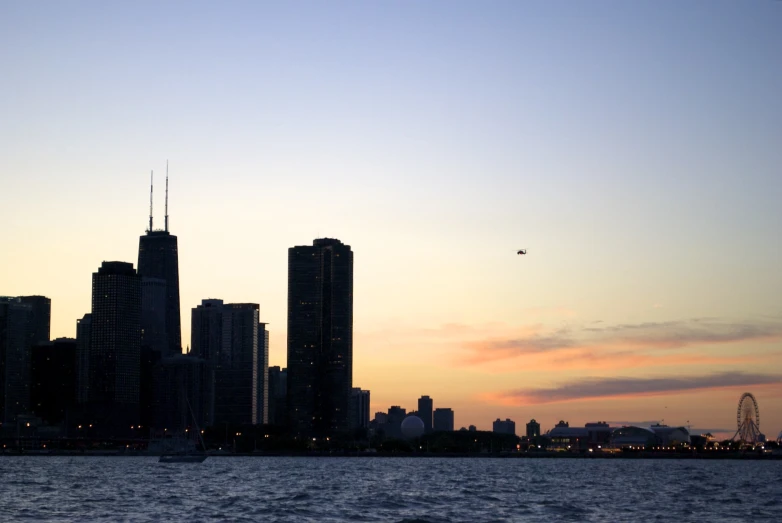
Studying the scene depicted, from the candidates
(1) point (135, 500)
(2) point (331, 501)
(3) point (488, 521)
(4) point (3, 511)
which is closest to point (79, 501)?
(1) point (135, 500)

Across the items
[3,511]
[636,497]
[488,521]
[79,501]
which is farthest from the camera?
[636,497]

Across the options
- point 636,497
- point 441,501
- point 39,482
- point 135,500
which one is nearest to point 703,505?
point 636,497

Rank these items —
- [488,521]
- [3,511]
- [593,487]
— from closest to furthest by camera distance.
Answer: [488,521]
[3,511]
[593,487]

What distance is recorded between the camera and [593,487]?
15625 centimetres

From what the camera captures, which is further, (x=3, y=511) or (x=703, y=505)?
(x=703, y=505)

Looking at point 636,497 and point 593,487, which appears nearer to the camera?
point 636,497

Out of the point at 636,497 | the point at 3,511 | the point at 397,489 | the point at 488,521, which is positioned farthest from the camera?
the point at 397,489

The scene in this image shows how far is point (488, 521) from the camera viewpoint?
94.0 meters

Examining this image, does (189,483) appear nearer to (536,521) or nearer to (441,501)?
(441,501)

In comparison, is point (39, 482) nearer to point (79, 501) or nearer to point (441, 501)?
point (79, 501)

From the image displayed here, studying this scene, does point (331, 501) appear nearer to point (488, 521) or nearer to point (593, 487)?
point (488, 521)

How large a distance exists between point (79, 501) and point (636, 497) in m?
65.8

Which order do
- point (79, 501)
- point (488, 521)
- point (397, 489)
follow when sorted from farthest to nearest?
point (397, 489)
point (79, 501)
point (488, 521)

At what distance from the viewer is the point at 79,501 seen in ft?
379
